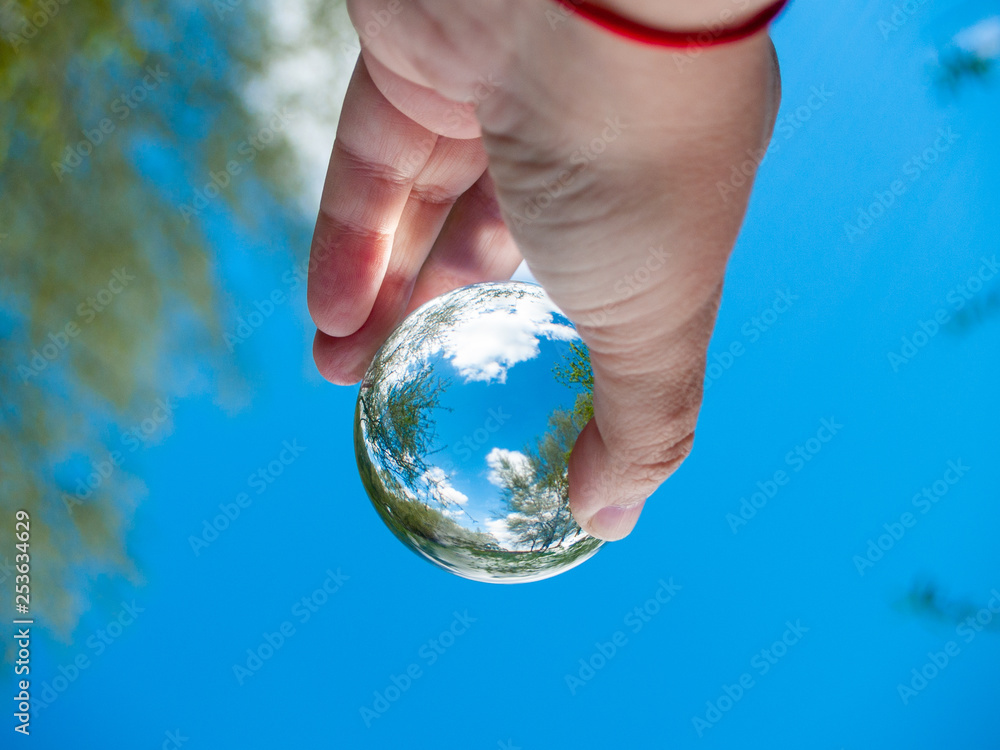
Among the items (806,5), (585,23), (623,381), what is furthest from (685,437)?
(806,5)

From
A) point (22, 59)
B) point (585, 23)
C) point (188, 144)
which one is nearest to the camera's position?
point (585, 23)

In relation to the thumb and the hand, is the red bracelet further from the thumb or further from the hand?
the thumb

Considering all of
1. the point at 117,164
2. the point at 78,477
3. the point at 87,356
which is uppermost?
the point at 117,164

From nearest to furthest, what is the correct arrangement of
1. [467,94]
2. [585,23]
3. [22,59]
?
[585,23]
[467,94]
[22,59]

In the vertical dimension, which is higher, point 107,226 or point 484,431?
point 484,431

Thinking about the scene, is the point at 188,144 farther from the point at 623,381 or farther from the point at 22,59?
the point at 623,381

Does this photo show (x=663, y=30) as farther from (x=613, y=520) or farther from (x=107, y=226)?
(x=107, y=226)

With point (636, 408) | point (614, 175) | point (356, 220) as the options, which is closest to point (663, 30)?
point (614, 175)

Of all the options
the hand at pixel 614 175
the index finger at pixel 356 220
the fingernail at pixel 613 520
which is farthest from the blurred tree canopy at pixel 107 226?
the fingernail at pixel 613 520
